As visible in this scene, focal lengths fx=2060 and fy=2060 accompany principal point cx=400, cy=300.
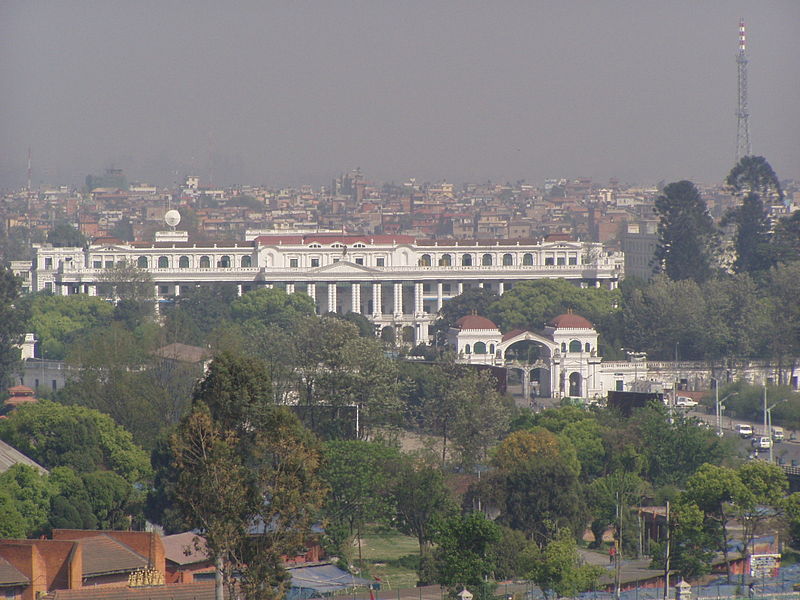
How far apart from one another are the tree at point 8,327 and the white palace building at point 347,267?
2056cm

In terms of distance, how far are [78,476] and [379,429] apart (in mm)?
10637

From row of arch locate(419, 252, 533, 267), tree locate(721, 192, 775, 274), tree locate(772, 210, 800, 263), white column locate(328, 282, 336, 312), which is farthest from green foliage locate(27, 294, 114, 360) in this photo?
tree locate(721, 192, 775, 274)

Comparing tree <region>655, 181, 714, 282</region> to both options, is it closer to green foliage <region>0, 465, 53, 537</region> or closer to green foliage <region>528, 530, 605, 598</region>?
green foliage <region>0, 465, 53, 537</region>

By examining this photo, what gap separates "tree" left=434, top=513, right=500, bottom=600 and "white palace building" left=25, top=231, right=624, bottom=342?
5666 cm

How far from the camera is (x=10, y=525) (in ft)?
115

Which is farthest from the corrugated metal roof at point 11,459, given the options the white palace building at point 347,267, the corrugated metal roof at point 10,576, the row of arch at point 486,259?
the row of arch at point 486,259

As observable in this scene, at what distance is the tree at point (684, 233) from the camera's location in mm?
87500

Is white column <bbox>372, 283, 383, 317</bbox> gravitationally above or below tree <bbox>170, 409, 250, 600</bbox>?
above

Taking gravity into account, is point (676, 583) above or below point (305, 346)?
below

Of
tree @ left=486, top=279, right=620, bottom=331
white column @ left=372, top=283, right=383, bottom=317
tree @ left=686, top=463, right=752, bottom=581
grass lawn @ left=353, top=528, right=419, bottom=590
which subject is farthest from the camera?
white column @ left=372, top=283, right=383, bottom=317

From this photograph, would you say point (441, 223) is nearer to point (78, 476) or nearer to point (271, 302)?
point (271, 302)

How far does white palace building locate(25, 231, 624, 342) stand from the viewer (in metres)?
93.4

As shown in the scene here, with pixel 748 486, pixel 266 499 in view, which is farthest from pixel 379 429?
pixel 266 499

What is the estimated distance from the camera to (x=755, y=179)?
94.2 metres
